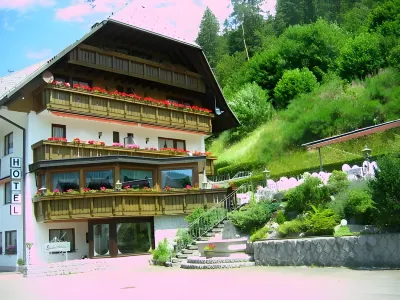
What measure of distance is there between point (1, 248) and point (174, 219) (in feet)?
33.7

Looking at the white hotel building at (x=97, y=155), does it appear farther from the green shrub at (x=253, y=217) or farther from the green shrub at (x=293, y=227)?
the green shrub at (x=293, y=227)

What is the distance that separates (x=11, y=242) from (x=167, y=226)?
346 inches

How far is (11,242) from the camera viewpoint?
26547 mm

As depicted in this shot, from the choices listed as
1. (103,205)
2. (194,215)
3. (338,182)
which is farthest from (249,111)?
(338,182)

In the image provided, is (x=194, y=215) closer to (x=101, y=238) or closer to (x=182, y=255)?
(x=182, y=255)

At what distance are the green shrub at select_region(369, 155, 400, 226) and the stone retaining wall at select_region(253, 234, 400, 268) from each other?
511 mm

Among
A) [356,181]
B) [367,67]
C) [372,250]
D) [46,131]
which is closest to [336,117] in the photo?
[367,67]

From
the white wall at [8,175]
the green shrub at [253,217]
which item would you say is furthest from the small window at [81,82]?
the green shrub at [253,217]

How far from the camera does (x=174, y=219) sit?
26.3 metres

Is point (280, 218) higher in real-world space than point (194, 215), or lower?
lower

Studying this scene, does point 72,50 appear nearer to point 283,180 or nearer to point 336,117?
point 283,180

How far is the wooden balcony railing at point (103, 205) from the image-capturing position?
23.4m

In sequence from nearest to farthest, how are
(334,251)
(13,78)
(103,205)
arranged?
(334,251) < (103,205) < (13,78)

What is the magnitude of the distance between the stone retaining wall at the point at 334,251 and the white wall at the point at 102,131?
13.5 meters
